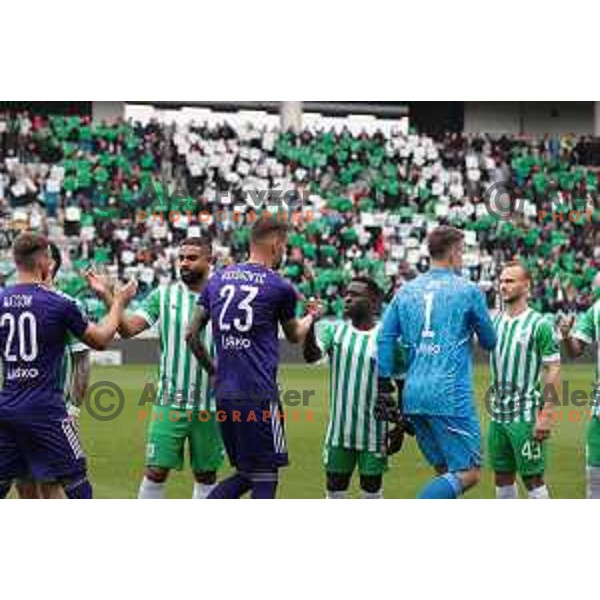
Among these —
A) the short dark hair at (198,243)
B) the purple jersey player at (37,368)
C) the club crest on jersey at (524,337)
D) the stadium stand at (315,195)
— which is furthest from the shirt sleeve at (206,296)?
the stadium stand at (315,195)

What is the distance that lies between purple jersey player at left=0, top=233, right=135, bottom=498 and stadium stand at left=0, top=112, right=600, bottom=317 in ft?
69.8

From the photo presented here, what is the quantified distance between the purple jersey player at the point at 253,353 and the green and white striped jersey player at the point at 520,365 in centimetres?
206

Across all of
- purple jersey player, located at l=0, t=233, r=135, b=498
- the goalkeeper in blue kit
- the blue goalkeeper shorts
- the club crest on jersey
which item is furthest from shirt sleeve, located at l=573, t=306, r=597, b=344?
purple jersey player, located at l=0, t=233, r=135, b=498

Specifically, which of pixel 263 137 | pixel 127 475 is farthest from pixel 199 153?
pixel 127 475

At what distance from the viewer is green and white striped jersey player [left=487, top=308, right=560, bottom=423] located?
10.8m

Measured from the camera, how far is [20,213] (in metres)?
32.4

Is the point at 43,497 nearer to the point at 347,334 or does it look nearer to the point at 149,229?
the point at 347,334

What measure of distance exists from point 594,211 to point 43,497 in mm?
29952

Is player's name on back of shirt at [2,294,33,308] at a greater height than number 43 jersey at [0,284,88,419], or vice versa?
player's name on back of shirt at [2,294,33,308]

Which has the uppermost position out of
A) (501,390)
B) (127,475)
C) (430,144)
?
(430,144)

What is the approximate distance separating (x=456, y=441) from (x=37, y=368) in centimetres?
250

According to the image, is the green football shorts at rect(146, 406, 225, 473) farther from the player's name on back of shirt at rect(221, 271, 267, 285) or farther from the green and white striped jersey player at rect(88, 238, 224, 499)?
the player's name on back of shirt at rect(221, 271, 267, 285)

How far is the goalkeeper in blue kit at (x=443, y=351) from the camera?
9430mm

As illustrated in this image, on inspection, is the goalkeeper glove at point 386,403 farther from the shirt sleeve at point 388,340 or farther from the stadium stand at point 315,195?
the stadium stand at point 315,195
